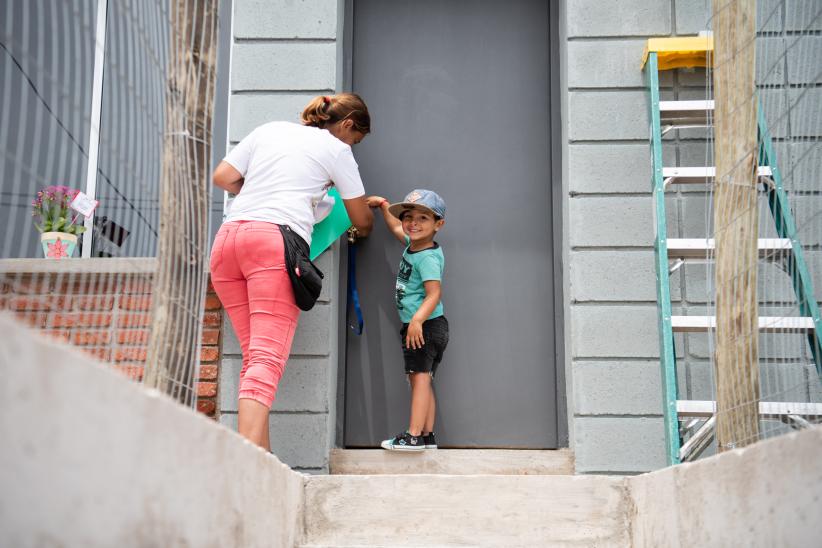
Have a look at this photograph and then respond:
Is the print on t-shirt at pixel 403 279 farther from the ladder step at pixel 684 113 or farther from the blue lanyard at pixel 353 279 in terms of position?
the ladder step at pixel 684 113

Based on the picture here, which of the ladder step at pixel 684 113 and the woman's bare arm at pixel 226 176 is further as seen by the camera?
the ladder step at pixel 684 113

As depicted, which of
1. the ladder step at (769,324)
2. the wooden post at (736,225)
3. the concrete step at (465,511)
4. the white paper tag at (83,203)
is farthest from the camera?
the ladder step at (769,324)

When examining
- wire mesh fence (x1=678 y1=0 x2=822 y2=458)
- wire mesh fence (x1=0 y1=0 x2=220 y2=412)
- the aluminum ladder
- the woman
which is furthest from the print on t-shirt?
wire mesh fence (x1=0 y1=0 x2=220 y2=412)

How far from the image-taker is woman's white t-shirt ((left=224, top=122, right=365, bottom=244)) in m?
2.89

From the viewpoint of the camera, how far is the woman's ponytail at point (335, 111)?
10.6 ft

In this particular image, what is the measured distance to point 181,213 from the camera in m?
1.87

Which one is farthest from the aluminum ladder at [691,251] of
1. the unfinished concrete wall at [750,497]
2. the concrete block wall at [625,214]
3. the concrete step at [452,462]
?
the unfinished concrete wall at [750,497]

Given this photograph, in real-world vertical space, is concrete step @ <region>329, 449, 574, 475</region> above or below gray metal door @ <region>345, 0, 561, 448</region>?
below

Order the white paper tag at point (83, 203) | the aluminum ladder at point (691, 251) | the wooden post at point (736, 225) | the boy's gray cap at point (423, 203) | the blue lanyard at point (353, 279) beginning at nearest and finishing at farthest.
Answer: the white paper tag at point (83, 203)
the wooden post at point (736, 225)
the aluminum ladder at point (691, 251)
the boy's gray cap at point (423, 203)
the blue lanyard at point (353, 279)

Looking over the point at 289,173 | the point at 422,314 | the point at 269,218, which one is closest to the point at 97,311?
the point at 269,218

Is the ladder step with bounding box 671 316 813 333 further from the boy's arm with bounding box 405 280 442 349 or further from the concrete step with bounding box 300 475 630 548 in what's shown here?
the boy's arm with bounding box 405 280 442 349

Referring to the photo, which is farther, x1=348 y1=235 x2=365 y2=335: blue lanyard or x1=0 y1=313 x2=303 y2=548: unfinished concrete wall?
x1=348 y1=235 x2=365 y2=335: blue lanyard

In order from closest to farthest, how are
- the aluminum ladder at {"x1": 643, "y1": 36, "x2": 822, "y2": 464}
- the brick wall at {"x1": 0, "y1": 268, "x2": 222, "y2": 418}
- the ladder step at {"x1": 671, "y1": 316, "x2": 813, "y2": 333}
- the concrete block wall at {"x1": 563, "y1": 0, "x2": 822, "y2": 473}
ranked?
1. the brick wall at {"x1": 0, "y1": 268, "x2": 222, "y2": 418}
2. the ladder step at {"x1": 671, "y1": 316, "x2": 813, "y2": 333}
3. the aluminum ladder at {"x1": 643, "y1": 36, "x2": 822, "y2": 464}
4. the concrete block wall at {"x1": 563, "y1": 0, "x2": 822, "y2": 473}

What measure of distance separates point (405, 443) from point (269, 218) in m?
1.12
